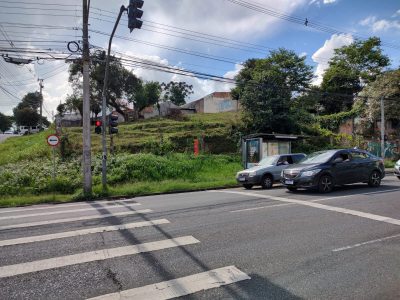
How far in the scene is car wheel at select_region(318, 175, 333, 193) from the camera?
11.9 meters

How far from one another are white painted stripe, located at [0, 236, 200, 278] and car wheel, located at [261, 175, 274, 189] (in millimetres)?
9292

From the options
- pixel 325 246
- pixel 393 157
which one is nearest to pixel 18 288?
pixel 325 246

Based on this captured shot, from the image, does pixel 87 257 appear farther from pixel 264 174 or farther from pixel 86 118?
pixel 264 174

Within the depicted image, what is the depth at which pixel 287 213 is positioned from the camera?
8.45m

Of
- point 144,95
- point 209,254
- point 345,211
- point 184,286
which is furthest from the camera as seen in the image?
Answer: point 144,95

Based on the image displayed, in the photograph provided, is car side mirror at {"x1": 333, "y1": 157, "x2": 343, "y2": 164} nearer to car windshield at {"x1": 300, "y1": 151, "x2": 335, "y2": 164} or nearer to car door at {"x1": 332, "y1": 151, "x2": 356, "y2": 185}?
car door at {"x1": 332, "y1": 151, "x2": 356, "y2": 185}

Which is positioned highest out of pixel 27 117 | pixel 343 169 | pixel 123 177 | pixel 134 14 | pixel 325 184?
pixel 27 117

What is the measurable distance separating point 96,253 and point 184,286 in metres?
2.05

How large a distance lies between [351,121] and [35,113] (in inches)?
2560

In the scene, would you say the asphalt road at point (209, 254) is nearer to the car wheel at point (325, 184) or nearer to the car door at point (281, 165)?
the car wheel at point (325, 184)

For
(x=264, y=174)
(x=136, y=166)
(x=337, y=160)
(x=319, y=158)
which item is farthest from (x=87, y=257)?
(x=136, y=166)

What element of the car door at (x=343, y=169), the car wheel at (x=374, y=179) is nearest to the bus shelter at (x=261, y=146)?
the car wheel at (x=374, y=179)

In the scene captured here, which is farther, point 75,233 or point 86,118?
point 86,118

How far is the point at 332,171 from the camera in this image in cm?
1219
